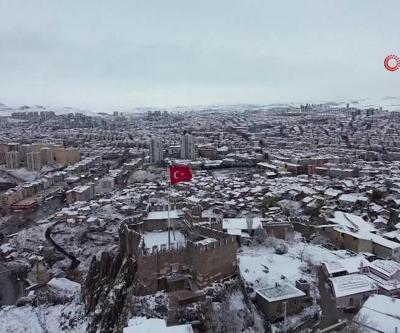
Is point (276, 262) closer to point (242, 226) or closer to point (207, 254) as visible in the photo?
point (242, 226)

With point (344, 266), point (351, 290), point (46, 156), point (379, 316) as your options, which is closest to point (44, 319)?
point (351, 290)

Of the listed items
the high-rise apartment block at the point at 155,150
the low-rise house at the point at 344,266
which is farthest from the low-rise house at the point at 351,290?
the high-rise apartment block at the point at 155,150

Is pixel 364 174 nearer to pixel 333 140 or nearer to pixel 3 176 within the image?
pixel 333 140

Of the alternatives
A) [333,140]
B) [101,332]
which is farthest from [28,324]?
[333,140]

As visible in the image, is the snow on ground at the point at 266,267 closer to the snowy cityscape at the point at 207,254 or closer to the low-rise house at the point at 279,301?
the snowy cityscape at the point at 207,254

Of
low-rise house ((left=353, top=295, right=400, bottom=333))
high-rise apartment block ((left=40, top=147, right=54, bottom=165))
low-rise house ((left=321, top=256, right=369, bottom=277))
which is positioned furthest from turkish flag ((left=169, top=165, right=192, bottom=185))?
high-rise apartment block ((left=40, top=147, right=54, bottom=165))

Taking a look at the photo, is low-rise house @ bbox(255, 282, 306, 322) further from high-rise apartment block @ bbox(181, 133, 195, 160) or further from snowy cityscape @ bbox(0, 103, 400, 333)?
high-rise apartment block @ bbox(181, 133, 195, 160)
